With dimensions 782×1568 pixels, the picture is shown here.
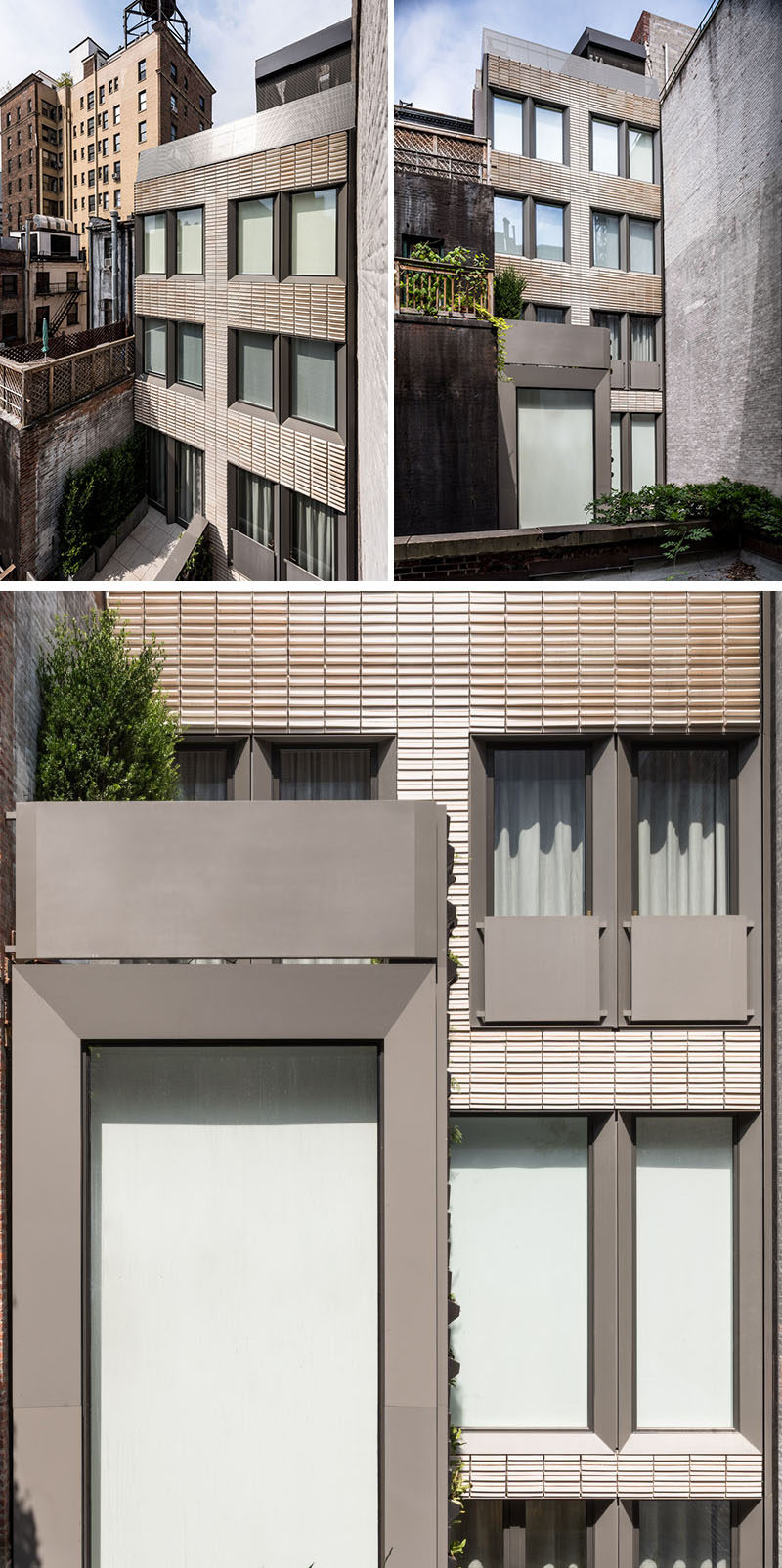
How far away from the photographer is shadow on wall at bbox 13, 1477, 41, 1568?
4743mm

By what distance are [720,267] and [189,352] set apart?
2557mm

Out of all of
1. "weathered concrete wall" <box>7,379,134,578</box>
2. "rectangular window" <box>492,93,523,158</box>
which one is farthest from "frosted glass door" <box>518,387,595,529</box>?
"weathered concrete wall" <box>7,379,134,578</box>

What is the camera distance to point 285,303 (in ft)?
14.2

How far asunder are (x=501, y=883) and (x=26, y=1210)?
12.1 feet

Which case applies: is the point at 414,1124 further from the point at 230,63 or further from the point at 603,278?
the point at 230,63

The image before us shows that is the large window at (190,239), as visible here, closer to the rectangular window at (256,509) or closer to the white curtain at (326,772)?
the rectangular window at (256,509)

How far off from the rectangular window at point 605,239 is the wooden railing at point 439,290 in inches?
19.2

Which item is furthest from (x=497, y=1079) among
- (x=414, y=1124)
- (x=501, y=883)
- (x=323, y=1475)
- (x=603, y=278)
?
(x=603, y=278)

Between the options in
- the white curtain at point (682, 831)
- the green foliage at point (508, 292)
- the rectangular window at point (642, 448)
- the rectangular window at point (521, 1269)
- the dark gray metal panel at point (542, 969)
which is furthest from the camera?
the white curtain at point (682, 831)

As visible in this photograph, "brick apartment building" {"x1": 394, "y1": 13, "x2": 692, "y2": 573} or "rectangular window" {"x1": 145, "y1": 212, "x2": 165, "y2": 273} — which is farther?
"brick apartment building" {"x1": 394, "y1": 13, "x2": 692, "y2": 573}

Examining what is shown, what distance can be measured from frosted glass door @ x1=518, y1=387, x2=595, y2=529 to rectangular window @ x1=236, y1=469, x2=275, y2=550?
1.25 m

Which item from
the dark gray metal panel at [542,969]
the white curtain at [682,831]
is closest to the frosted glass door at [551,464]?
the white curtain at [682,831]

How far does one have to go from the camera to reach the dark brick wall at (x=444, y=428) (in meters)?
4.61

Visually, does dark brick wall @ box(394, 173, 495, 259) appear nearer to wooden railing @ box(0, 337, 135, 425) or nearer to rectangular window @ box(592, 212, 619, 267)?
rectangular window @ box(592, 212, 619, 267)
